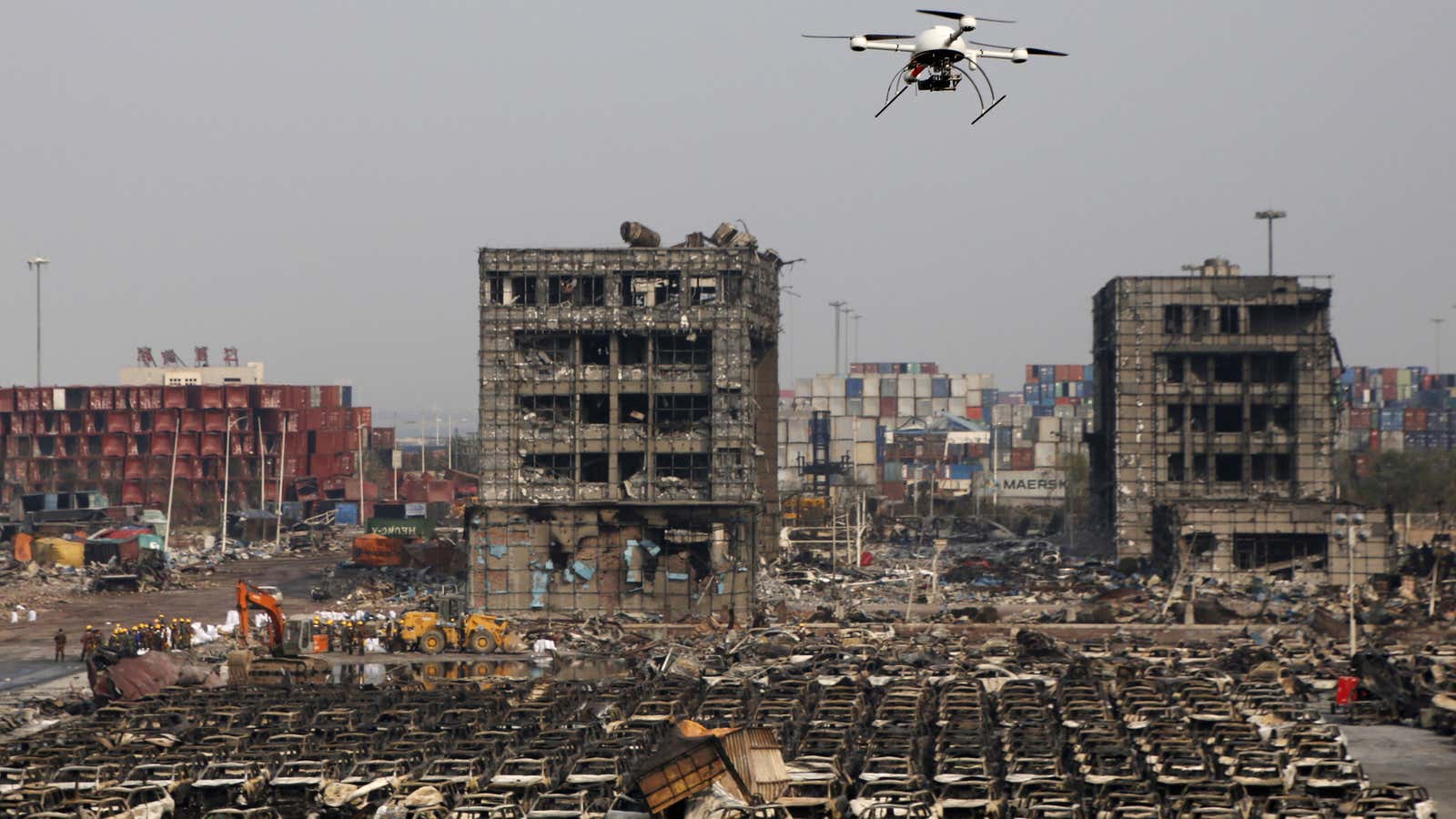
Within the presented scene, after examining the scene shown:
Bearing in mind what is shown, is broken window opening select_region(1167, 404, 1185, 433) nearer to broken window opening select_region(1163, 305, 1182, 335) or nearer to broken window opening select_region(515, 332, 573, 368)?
broken window opening select_region(1163, 305, 1182, 335)

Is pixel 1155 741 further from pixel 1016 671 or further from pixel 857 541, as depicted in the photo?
pixel 857 541

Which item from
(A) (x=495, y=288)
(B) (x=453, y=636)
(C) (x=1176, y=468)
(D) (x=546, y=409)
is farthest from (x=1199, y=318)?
(B) (x=453, y=636)

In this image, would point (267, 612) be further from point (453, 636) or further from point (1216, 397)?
point (1216, 397)

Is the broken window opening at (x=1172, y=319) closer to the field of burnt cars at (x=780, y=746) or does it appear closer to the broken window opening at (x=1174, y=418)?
the broken window opening at (x=1174, y=418)

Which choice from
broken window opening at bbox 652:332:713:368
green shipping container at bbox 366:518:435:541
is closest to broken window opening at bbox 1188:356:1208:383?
broken window opening at bbox 652:332:713:368

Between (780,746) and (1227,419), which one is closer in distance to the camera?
(780,746)

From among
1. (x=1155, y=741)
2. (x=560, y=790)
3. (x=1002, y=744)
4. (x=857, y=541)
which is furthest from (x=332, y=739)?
(x=857, y=541)
